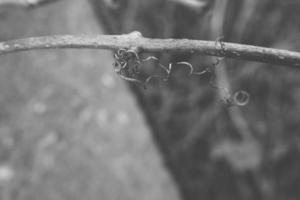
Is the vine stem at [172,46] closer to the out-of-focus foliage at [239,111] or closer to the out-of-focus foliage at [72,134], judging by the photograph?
the out-of-focus foliage at [72,134]

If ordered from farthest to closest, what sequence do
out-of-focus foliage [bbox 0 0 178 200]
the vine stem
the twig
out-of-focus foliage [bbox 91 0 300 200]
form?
out-of-focus foliage [bbox 91 0 300 200]
out-of-focus foliage [bbox 0 0 178 200]
the twig
the vine stem

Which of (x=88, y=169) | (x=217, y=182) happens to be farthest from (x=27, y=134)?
(x=217, y=182)

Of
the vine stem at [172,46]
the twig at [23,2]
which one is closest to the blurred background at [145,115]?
the twig at [23,2]

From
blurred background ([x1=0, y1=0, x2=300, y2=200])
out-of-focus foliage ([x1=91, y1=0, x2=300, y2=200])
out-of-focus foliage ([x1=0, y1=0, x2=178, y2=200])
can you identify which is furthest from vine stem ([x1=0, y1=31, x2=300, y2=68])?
out-of-focus foliage ([x1=91, y1=0, x2=300, y2=200])

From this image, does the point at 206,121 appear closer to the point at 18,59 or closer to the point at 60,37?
the point at 18,59

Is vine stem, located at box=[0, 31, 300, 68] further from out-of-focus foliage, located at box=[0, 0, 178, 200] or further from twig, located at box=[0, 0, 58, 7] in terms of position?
out-of-focus foliage, located at box=[0, 0, 178, 200]

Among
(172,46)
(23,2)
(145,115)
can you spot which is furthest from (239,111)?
(172,46)

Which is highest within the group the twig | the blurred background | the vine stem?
the blurred background
